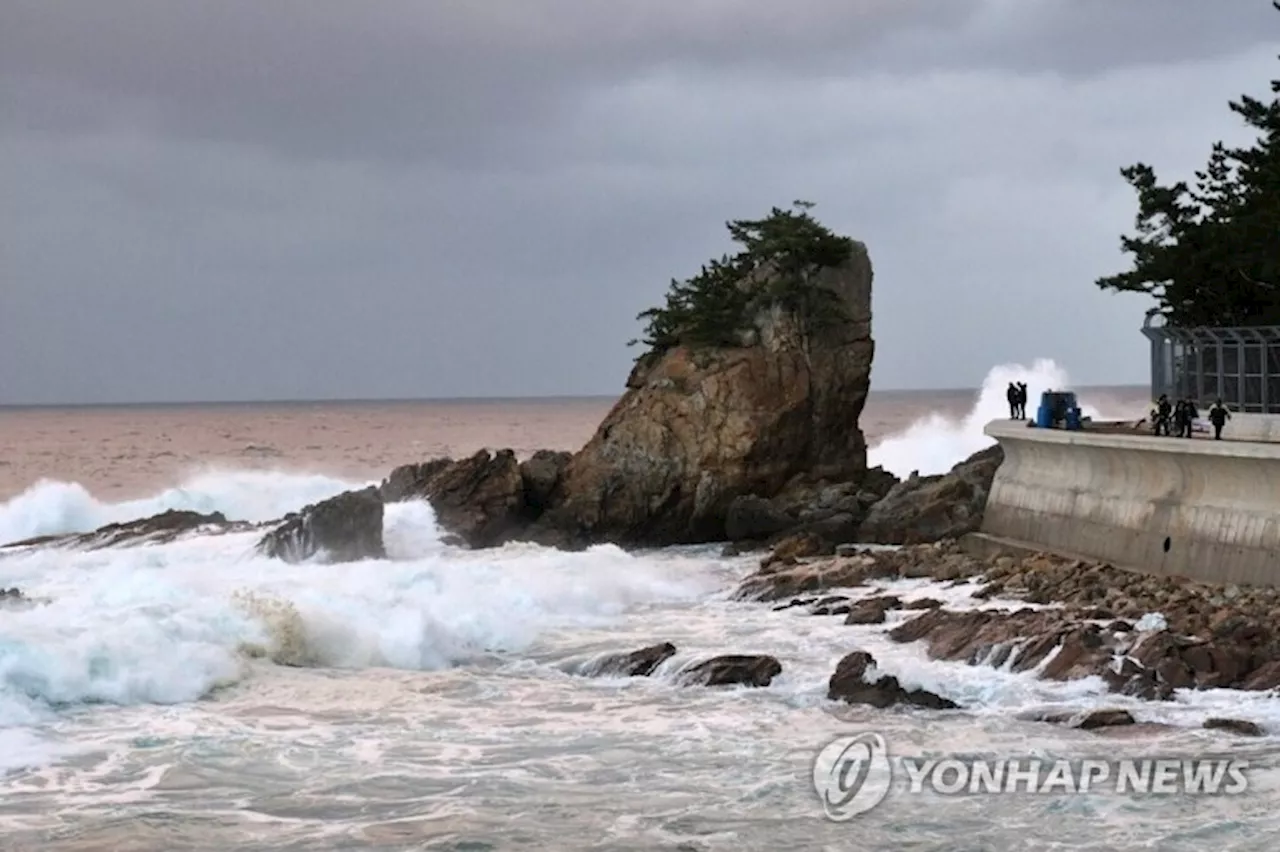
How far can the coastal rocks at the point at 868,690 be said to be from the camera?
1777 centimetres

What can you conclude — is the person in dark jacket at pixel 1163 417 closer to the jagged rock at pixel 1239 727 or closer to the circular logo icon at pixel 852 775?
the jagged rock at pixel 1239 727

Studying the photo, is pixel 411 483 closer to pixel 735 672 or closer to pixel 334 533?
pixel 334 533

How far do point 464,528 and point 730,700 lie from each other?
20138 mm

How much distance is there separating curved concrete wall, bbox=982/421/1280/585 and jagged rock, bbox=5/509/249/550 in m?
17.8

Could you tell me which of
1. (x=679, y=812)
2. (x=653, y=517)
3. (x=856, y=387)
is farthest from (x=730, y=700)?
(x=856, y=387)

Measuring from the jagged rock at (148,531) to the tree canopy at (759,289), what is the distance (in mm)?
11390

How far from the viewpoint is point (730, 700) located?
60.6 feet

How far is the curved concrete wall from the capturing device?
23.9 meters

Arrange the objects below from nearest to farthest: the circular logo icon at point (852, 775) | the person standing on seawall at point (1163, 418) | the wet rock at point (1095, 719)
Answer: the circular logo icon at point (852, 775), the wet rock at point (1095, 719), the person standing on seawall at point (1163, 418)

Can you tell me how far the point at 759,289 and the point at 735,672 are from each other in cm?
2279

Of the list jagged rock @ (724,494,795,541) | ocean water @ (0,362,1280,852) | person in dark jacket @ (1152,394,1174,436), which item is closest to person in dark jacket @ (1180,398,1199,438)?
person in dark jacket @ (1152,394,1174,436)

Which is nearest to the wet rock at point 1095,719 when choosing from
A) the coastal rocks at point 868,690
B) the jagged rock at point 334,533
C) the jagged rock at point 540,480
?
the coastal rocks at point 868,690

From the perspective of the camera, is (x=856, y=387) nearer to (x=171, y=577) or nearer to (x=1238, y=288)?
(x=1238, y=288)

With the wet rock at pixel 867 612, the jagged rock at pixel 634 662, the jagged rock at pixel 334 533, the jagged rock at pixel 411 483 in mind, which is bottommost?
the jagged rock at pixel 634 662
